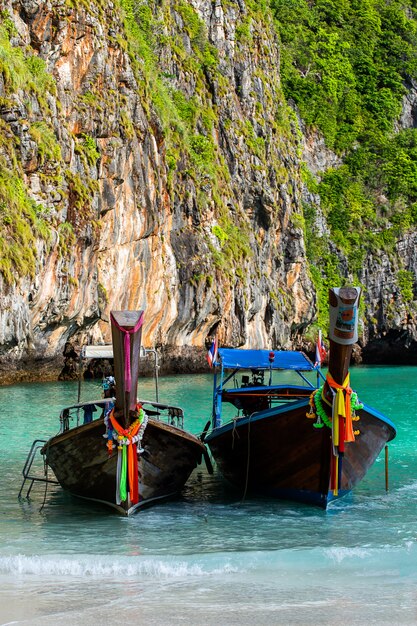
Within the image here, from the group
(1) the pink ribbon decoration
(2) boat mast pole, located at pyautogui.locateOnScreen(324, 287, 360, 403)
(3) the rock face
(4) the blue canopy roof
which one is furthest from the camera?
(3) the rock face

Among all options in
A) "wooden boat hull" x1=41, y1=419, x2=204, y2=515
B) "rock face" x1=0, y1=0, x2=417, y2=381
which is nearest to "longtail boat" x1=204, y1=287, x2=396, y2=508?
"wooden boat hull" x1=41, y1=419, x2=204, y2=515

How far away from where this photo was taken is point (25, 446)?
65.9ft

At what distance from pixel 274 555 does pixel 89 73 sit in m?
30.7

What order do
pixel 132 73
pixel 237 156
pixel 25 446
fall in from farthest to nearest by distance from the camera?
pixel 237 156 → pixel 132 73 → pixel 25 446

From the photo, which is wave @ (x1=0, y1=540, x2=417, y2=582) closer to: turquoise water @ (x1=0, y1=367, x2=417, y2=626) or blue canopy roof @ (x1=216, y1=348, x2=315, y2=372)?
turquoise water @ (x1=0, y1=367, x2=417, y2=626)

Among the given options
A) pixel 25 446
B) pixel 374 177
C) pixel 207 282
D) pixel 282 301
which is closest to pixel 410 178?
pixel 374 177

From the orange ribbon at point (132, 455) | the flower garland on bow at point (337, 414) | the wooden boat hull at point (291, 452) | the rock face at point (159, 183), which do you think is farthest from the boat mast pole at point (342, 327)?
the rock face at point (159, 183)

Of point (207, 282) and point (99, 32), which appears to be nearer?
point (99, 32)

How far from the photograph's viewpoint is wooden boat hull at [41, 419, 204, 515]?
13.3 m

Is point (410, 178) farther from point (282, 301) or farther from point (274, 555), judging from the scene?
point (274, 555)

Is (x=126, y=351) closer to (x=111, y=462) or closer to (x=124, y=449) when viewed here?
(x=124, y=449)

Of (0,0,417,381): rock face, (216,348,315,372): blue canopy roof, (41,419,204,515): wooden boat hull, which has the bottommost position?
(41,419,204,515): wooden boat hull

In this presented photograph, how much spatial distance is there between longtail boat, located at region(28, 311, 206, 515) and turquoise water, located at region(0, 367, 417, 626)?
12.4 inches

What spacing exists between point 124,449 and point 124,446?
5 centimetres
